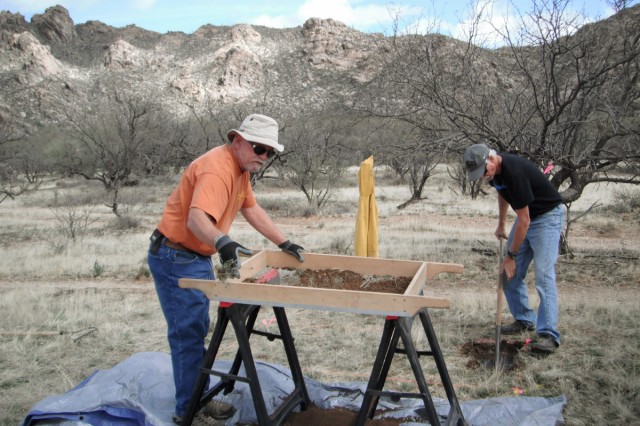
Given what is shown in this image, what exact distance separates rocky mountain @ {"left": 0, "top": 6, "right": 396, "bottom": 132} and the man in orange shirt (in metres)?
40.2

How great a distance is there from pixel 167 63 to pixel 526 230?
59886 millimetres

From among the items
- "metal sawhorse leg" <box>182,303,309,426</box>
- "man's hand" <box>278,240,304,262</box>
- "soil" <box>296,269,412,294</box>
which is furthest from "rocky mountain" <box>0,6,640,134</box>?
"metal sawhorse leg" <box>182,303,309,426</box>

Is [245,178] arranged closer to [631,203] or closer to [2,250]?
[2,250]

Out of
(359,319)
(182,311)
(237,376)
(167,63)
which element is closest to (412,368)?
(237,376)

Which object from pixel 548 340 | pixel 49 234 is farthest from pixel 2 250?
pixel 548 340

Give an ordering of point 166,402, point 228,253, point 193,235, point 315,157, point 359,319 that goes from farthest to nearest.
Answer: point 315,157, point 359,319, point 166,402, point 193,235, point 228,253

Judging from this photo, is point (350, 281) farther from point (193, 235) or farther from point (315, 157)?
point (315, 157)

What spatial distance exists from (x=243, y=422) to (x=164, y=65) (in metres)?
59.7

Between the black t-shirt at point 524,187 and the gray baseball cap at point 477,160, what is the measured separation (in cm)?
27

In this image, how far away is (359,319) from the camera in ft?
19.3

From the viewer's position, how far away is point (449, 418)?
3.21 meters

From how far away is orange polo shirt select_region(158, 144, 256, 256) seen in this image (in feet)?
10.2

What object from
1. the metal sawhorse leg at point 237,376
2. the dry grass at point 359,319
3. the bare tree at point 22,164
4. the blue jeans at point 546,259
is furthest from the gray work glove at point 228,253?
the bare tree at point 22,164

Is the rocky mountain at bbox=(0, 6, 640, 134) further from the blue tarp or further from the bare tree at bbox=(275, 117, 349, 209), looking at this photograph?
the blue tarp
